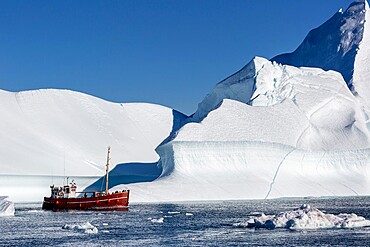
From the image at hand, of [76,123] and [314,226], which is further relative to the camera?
[76,123]

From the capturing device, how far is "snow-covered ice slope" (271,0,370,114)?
61.3 m

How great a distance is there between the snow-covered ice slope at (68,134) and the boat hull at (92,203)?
28.7 ft

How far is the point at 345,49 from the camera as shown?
217 ft

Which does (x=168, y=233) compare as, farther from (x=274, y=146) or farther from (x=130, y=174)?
(x=130, y=174)

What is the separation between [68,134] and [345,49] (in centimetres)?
2743

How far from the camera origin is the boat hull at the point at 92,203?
38.9 m

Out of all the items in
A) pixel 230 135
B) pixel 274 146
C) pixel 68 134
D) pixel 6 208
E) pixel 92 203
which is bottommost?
pixel 6 208

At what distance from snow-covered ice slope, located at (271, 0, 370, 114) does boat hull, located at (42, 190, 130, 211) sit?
85.9 feet

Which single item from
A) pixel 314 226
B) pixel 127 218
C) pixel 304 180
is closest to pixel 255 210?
pixel 127 218

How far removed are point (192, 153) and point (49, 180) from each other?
11553 millimetres

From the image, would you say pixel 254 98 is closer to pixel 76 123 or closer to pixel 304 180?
A: pixel 304 180

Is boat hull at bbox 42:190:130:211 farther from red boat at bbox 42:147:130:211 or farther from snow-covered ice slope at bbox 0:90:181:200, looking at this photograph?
snow-covered ice slope at bbox 0:90:181:200

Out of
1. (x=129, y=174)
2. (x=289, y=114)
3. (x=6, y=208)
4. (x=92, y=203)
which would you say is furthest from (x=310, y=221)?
(x=129, y=174)

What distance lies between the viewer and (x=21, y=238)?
23219 millimetres
